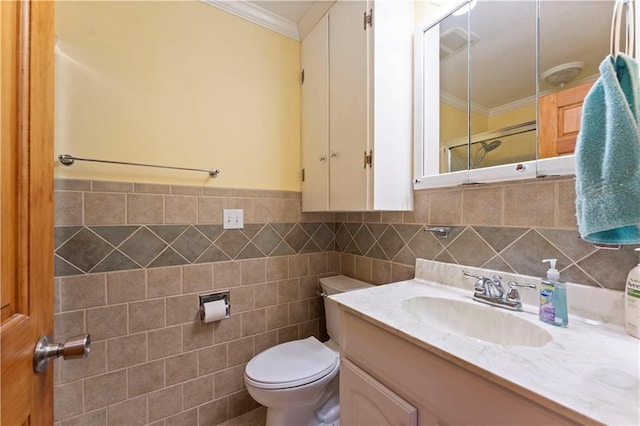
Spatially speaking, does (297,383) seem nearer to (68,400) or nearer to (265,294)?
(265,294)

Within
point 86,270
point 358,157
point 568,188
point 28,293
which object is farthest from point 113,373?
point 568,188

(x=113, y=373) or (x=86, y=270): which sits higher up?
(x=86, y=270)

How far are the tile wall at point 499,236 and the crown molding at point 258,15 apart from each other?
133cm

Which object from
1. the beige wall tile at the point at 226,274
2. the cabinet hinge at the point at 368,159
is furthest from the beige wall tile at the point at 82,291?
the cabinet hinge at the point at 368,159

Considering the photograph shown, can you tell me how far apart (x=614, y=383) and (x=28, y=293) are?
3.81 feet

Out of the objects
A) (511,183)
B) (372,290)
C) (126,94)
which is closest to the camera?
(511,183)

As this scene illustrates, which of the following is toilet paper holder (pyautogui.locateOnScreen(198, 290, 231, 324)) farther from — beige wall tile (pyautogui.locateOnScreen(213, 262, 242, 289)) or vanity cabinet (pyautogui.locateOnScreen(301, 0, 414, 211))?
vanity cabinet (pyautogui.locateOnScreen(301, 0, 414, 211))

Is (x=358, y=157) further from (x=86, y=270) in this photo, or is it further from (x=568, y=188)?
(x=86, y=270)

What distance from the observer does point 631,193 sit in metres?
0.51

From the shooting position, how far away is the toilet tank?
1.57 m

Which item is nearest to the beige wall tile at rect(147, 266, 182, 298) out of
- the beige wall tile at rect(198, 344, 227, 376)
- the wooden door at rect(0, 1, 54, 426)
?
the beige wall tile at rect(198, 344, 227, 376)

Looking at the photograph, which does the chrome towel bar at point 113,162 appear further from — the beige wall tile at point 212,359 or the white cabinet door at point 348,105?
the beige wall tile at point 212,359

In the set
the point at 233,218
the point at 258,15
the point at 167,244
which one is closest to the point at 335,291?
the point at 233,218

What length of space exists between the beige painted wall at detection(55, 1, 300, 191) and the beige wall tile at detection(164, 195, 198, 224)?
0.30 ft
